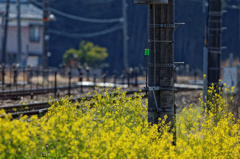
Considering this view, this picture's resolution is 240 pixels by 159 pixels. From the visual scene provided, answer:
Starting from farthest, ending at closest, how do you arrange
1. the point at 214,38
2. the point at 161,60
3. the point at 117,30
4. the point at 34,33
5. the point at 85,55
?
the point at 117,30 → the point at 34,33 → the point at 85,55 → the point at 214,38 → the point at 161,60

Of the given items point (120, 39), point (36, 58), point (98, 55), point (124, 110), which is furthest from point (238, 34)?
point (124, 110)

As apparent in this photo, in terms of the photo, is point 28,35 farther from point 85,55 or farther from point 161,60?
point 161,60

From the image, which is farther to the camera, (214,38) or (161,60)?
(214,38)

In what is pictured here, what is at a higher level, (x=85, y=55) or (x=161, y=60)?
(x=85, y=55)

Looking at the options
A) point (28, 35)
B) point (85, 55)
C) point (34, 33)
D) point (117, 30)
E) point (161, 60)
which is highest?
point (117, 30)

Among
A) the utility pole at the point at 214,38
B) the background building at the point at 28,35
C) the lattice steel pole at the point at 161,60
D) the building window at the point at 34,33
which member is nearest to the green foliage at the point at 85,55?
the background building at the point at 28,35

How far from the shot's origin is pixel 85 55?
39.7 metres

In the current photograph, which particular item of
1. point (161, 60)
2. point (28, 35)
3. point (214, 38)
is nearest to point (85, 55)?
point (28, 35)

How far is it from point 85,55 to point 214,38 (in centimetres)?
2882

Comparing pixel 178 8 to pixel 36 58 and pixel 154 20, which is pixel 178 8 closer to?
pixel 36 58

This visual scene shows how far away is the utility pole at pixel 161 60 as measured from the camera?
6773 millimetres

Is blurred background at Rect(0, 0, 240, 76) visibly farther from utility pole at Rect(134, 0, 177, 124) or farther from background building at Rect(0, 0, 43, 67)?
utility pole at Rect(134, 0, 177, 124)

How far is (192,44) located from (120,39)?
8.77 m

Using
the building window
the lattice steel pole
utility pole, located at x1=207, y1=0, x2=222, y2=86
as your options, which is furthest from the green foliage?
the lattice steel pole
